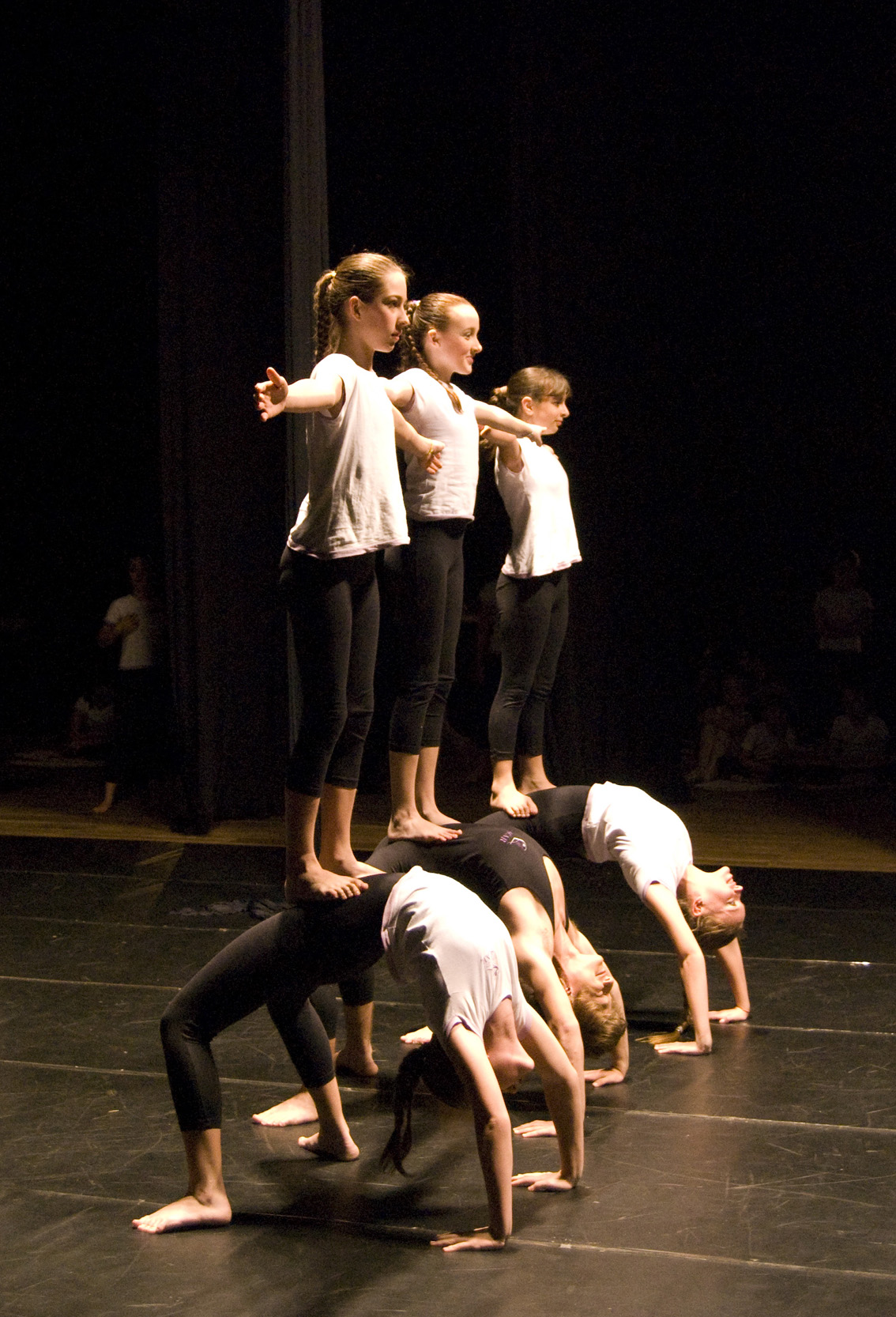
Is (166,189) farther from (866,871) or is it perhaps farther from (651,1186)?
(651,1186)

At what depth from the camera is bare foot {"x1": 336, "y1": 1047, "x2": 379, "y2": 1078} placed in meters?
3.37

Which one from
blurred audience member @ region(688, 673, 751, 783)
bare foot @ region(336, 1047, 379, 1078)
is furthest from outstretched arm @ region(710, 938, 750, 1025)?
blurred audience member @ region(688, 673, 751, 783)

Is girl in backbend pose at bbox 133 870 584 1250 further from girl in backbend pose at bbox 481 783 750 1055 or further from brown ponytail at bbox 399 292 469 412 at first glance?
brown ponytail at bbox 399 292 469 412

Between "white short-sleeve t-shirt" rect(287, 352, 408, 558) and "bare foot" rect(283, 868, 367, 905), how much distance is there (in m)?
0.68

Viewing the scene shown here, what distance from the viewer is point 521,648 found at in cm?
412

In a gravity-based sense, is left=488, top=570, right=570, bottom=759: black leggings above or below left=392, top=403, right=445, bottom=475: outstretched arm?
below

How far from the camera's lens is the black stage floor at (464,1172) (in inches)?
91.2

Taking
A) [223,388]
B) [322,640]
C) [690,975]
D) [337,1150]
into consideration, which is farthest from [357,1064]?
[223,388]

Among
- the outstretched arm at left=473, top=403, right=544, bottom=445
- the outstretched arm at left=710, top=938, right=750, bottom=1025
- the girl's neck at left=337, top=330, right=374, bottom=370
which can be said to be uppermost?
the girl's neck at left=337, top=330, right=374, bottom=370

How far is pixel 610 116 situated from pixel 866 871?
342 centimetres

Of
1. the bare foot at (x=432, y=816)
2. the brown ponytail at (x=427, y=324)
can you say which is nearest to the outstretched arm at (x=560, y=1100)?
the bare foot at (x=432, y=816)

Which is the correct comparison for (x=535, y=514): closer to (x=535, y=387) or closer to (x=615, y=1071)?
(x=535, y=387)

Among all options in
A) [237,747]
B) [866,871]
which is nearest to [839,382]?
[866,871]

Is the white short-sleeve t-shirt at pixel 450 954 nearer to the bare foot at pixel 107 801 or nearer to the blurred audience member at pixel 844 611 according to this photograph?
the bare foot at pixel 107 801
